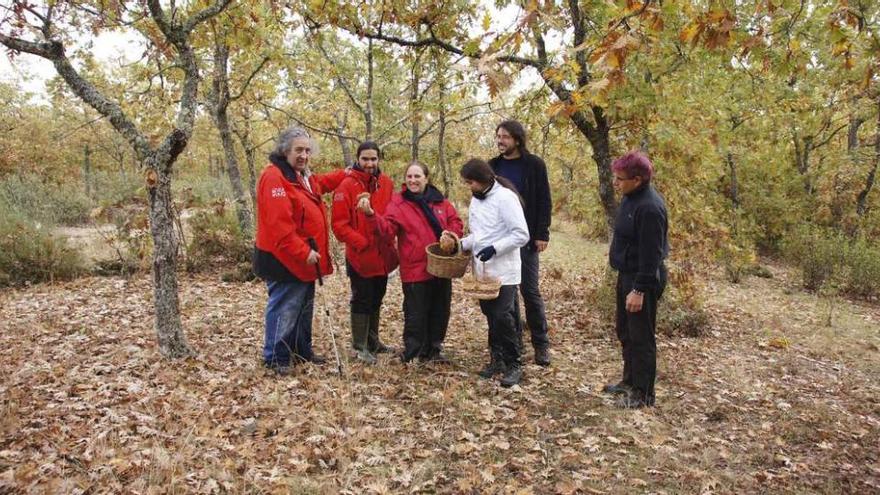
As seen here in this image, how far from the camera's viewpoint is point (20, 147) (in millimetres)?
21031

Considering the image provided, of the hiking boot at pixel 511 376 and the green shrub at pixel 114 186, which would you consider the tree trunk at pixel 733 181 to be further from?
the green shrub at pixel 114 186

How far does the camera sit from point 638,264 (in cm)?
422

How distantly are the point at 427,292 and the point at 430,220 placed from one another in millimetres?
676

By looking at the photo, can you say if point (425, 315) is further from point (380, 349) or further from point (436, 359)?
point (380, 349)

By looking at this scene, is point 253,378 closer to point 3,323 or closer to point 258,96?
point 3,323

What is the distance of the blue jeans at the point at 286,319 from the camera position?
15.8 feet

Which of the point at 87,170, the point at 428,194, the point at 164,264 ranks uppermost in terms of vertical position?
the point at 87,170

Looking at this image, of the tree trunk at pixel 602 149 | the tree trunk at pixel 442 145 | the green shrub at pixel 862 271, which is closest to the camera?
the tree trunk at pixel 602 149

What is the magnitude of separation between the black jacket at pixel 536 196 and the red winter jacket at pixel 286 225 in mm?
1816

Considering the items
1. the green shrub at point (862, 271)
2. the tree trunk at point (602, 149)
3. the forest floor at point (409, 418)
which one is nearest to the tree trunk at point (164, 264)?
the forest floor at point (409, 418)

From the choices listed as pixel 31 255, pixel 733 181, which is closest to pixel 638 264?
pixel 31 255

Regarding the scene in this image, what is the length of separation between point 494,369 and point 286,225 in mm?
2292

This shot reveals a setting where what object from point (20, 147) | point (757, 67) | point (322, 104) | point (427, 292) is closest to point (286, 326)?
point (427, 292)

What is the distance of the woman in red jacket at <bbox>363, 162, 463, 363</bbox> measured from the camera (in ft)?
16.2
